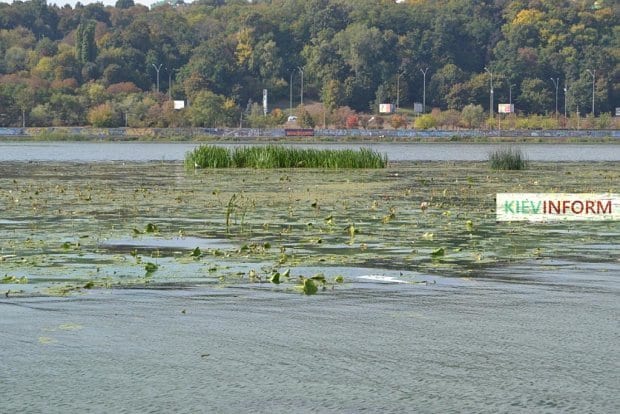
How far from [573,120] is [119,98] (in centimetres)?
6881

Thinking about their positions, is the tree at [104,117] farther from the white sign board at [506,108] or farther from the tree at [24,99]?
the white sign board at [506,108]

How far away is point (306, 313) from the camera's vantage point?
13.0 metres

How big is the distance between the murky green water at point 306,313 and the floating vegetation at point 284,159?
2334 cm

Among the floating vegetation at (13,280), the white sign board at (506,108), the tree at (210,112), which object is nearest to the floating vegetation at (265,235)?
the floating vegetation at (13,280)

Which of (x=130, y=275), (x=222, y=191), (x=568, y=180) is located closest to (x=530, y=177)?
(x=568, y=180)

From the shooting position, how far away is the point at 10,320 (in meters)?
12.4

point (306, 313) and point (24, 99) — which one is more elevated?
point (24, 99)

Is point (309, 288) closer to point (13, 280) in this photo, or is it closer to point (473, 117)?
point (13, 280)

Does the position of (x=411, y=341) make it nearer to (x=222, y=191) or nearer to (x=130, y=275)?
(x=130, y=275)

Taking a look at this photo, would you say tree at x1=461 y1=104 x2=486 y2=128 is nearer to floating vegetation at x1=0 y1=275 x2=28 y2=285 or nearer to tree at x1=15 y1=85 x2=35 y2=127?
tree at x1=15 y1=85 x2=35 y2=127

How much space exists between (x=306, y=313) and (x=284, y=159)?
36.4m

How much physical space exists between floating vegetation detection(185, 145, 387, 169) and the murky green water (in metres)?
23.3

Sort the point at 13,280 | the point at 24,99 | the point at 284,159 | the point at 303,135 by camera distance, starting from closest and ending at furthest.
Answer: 1. the point at 13,280
2. the point at 284,159
3. the point at 303,135
4. the point at 24,99

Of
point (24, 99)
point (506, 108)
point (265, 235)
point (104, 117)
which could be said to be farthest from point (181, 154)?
point (506, 108)
